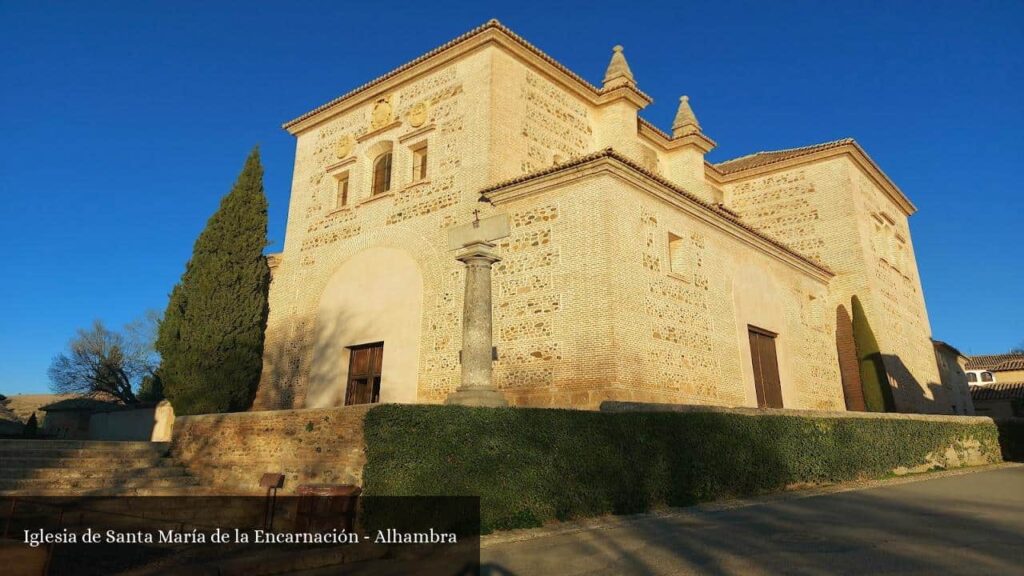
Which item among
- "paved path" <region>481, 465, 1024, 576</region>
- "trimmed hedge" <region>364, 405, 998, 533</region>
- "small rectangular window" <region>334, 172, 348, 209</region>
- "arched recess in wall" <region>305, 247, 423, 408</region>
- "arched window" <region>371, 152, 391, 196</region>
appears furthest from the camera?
"small rectangular window" <region>334, 172, 348, 209</region>

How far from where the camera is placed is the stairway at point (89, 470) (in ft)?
27.8

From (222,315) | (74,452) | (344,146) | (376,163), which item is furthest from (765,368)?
(74,452)

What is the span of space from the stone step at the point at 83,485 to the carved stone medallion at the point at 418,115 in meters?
10.2

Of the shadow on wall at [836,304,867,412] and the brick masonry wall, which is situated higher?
the shadow on wall at [836,304,867,412]

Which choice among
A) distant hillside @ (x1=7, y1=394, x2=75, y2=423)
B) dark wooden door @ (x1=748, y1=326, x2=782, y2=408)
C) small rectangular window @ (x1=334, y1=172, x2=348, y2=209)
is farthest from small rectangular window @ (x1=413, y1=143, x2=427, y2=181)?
distant hillside @ (x1=7, y1=394, x2=75, y2=423)

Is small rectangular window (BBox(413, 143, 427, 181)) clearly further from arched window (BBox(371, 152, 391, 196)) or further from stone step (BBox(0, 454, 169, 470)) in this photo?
stone step (BBox(0, 454, 169, 470))

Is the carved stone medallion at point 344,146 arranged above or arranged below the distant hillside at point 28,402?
above

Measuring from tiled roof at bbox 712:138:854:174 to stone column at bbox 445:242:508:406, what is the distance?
15849mm

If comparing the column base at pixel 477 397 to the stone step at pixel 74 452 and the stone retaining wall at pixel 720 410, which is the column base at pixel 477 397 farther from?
the stone step at pixel 74 452

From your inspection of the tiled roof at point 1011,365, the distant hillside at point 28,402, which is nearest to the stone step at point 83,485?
the distant hillside at point 28,402

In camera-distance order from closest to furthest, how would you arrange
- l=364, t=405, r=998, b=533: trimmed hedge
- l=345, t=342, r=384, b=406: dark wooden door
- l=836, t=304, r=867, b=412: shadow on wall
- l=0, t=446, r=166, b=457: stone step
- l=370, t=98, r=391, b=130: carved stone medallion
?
l=364, t=405, r=998, b=533: trimmed hedge, l=0, t=446, r=166, b=457: stone step, l=345, t=342, r=384, b=406: dark wooden door, l=370, t=98, r=391, b=130: carved stone medallion, l=836, t=304, r=867, b=412: shadow on wall

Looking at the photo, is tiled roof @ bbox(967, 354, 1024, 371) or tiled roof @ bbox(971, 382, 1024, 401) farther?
tiled roof @ bbox(967, 354, 1024, 371)

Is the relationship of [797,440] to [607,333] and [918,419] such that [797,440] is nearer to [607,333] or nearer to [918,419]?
[607,333]

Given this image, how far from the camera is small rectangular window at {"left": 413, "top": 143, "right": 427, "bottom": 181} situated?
1600 cm
